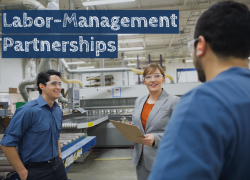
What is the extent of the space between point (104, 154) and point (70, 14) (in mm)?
3497

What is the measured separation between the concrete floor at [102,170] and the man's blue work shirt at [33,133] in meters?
1.94

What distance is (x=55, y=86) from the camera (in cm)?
183

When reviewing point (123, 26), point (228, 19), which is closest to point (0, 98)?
point (123, 26)

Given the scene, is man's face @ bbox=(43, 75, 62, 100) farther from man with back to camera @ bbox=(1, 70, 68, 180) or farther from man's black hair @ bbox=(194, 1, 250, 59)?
man's black hair @ bbox=(194, 1, 250, 59)

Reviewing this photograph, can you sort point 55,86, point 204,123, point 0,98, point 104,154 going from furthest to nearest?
point 0,98
point 104,154
point 55,86
point 204,123

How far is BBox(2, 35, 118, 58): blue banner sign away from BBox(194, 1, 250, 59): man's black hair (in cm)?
382

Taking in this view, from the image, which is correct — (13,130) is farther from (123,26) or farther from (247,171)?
(123,26)

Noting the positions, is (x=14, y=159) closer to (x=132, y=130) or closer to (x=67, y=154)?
(x=67, y=154)

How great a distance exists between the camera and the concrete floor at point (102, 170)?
3357 mm

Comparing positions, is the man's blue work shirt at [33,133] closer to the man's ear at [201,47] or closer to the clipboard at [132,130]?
the clipboard at [132,130]

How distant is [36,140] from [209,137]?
5.18 feet

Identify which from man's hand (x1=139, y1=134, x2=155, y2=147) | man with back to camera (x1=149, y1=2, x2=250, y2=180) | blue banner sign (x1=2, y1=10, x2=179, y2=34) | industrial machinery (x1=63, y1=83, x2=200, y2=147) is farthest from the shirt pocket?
industrial machinery (x1=63, y1=83, x2=200, y2=147)

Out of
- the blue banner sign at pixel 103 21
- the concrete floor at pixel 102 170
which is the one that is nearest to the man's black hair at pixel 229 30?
the concrete floor at pixel 102 170

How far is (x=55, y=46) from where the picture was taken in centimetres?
393
